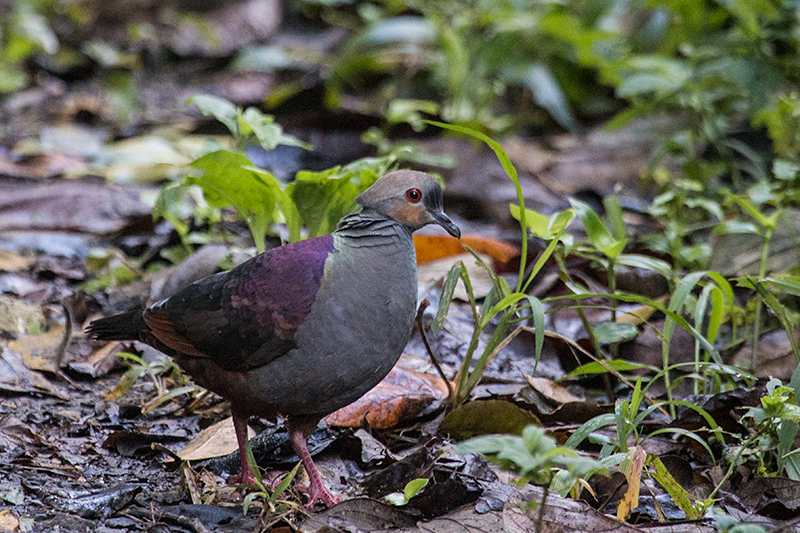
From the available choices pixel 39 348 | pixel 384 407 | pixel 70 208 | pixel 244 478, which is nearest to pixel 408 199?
pixel 384 407

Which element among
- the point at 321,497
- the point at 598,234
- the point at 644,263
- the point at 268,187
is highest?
the point at 268,187

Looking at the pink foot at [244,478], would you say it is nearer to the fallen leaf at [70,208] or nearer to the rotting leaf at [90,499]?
the rotting leaf at [90,499]

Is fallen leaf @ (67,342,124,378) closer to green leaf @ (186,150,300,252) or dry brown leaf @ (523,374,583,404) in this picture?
green leaf @ (186,150,300,252)

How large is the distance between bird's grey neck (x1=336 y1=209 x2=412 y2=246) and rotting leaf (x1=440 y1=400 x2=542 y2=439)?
71cm

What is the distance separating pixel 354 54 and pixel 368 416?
5.42 m

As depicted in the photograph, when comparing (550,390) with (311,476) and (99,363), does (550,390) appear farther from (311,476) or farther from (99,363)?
(99,363)

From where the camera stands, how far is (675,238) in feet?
15.1

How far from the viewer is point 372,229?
305cm

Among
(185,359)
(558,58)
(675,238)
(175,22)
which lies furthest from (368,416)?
(175,22)

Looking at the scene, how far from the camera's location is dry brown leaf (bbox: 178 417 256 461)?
3227 millimetres

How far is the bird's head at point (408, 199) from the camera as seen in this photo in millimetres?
3057

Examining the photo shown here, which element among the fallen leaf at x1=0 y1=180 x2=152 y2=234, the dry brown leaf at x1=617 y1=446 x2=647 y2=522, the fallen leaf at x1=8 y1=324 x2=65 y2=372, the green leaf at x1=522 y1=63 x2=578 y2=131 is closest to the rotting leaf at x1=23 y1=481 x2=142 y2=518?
the fallen leaf at x1=8 y1=324 x2=65 y2=372

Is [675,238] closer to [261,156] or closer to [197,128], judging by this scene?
[261,156]

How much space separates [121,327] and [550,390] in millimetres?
1769
